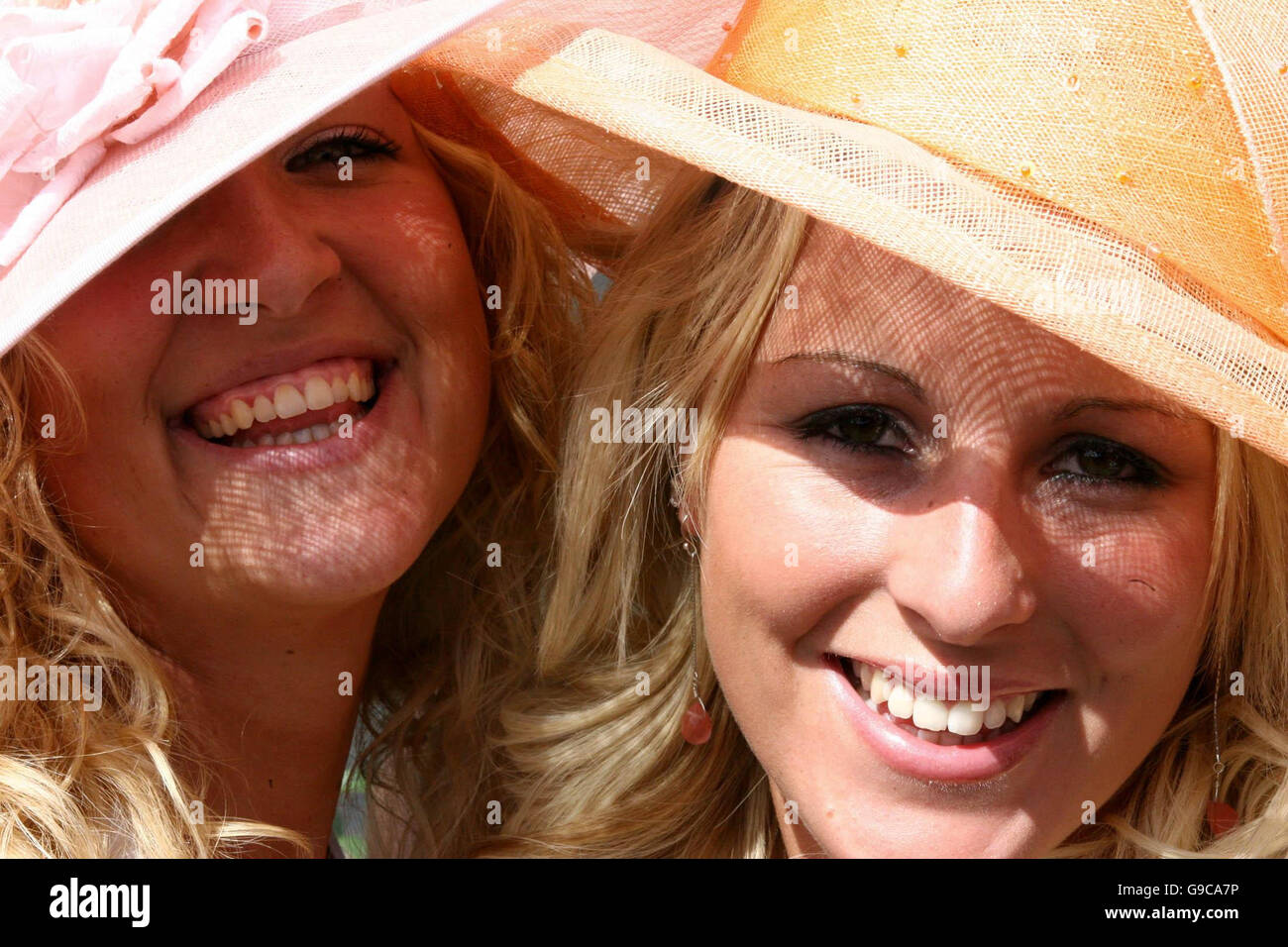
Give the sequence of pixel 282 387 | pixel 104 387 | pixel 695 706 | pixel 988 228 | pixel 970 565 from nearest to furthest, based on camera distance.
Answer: pixel 988 228
pixel 970 565
pixel 104 387
pixel 282 387
pixel 695 706

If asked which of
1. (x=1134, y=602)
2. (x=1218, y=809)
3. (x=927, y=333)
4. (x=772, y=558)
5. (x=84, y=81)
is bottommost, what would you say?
(x=1218, y=809)

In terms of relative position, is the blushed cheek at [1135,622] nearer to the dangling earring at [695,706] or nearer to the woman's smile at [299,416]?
the dangling earring at [695,706]

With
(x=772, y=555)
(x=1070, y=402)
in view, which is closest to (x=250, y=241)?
(x=772, y=555)

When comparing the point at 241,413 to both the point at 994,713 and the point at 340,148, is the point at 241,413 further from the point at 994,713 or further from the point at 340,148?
the point at 994,713

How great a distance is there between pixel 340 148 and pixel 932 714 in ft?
3.77

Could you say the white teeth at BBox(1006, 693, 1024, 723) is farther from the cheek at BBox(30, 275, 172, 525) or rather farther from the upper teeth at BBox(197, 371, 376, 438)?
the cheek at BBox(30, 275, 172, 525)

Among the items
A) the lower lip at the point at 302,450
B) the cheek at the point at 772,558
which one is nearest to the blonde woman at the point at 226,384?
the lower lip at the point at 302,450

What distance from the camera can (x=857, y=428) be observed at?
1871 millimetres

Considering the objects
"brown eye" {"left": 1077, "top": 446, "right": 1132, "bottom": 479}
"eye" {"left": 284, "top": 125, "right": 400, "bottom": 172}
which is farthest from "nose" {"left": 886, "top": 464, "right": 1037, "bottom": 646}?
"eye" {"left": 284, "top": 125, "right": 400, "bottom": 172}

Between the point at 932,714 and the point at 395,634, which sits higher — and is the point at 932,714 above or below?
below

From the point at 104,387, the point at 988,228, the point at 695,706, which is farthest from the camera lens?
the point at 695,706

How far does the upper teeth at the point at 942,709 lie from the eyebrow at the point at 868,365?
375 millimetres

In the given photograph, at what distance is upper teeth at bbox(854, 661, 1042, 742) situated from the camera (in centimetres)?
185
